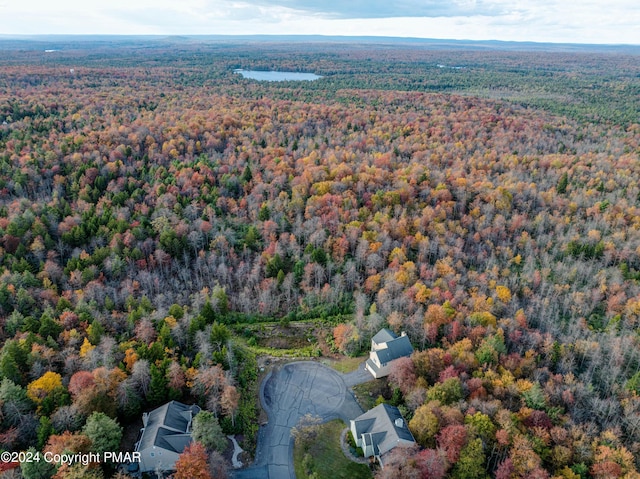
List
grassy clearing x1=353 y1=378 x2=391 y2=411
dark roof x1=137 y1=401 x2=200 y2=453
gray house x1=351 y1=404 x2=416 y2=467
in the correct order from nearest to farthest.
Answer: dark roof x1=137 y1=401 x2=200 y2=453
gray house x1=351 y1=404 x2=416 y2=467
grassy clearing x1=353 y1=378 x2=391 y2=411

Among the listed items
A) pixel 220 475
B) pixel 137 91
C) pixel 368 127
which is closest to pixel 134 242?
pixel 220 475

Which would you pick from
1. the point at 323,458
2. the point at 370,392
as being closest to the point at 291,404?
the point at 323,458

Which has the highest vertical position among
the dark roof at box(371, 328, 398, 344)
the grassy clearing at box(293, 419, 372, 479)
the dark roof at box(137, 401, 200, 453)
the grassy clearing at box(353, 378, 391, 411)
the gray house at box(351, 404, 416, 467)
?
the dark roof at box(371, 328, 398, 344)

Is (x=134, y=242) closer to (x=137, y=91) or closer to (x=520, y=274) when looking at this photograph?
(x=520, y=274)

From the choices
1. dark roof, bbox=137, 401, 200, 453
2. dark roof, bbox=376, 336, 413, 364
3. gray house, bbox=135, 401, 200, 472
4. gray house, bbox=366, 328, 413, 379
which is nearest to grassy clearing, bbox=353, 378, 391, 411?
gray house, bbox=366, 328, 413, 379

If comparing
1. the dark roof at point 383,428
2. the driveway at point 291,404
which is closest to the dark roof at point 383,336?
the driveway at point 291,404

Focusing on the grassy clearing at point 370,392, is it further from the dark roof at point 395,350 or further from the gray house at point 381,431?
the gray house at point 381,431

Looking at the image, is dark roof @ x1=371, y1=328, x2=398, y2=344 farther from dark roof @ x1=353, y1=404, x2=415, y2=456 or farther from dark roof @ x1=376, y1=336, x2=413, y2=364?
dark roof @ x1=353, y1=404, x2=415, y2=456
